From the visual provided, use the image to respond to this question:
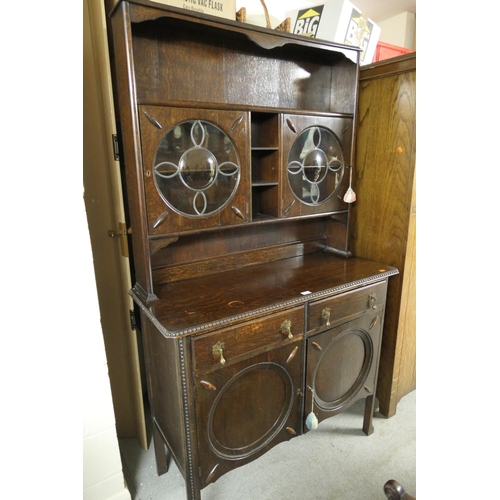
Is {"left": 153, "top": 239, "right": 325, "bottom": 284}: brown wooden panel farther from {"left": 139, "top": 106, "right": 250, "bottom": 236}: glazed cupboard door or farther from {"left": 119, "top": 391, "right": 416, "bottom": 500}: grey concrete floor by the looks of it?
{"left": 119, "top": 391, "right": 416, "bottom": 500}: grey concrete floor

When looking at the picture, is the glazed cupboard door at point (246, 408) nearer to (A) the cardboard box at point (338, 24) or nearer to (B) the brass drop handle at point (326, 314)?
(B) the brass drop handle at point (326, 314)

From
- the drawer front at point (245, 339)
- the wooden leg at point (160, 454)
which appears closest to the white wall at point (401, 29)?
the drawer front at point (245, 339)

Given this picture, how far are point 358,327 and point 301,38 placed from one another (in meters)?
1.21

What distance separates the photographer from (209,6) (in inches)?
52.2

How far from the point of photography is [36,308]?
809mm

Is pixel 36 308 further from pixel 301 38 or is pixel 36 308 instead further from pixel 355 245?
pixel 355 245

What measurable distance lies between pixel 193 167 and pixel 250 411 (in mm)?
930

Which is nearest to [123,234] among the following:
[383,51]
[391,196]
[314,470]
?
[391,196]

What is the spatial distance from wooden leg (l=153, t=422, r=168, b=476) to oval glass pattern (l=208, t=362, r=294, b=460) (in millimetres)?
371

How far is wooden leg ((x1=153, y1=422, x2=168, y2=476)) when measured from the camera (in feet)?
4.81

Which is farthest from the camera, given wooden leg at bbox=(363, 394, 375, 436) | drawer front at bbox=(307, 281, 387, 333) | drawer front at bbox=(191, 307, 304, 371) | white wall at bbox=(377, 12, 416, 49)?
white wall at bbox=(377, 12, 416, 49)

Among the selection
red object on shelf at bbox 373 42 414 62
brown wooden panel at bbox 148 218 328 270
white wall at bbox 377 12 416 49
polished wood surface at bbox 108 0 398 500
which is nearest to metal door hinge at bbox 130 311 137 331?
polished wood surface at bbox 108 0 398 500
